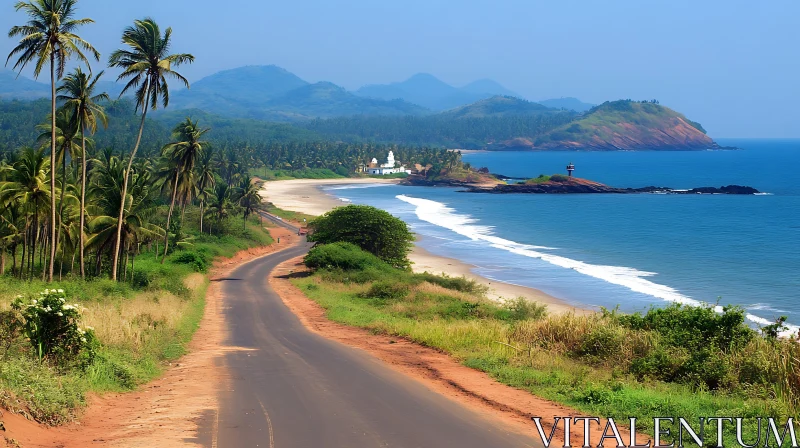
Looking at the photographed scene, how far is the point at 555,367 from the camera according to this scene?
1714cm

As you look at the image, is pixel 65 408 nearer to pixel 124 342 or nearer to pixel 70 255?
pixel 124 342

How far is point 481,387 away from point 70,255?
33433 mm

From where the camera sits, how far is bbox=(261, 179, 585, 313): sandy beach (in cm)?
4612

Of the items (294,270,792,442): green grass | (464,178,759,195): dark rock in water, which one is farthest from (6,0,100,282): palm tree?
(464,178,759,195): dark rock in water

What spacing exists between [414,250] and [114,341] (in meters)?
53.6

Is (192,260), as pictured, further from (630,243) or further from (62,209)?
(630,243)

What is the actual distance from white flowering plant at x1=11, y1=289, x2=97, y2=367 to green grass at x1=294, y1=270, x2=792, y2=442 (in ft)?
30.3

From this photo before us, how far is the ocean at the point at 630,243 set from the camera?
159 feet

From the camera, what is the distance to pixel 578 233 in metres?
87.4

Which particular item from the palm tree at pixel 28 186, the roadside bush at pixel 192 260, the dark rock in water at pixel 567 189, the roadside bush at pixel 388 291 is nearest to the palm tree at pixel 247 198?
the roadside bush at pixel 192 260

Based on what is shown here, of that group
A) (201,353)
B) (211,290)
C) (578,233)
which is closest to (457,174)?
(578,233)

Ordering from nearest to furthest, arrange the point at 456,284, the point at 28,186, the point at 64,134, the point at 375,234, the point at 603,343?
the point at 603,343, the point at 28,186, the point at 64,134, the point at 456,284, the point at 375,234

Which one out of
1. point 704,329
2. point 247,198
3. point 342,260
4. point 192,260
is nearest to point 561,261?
point 342,260

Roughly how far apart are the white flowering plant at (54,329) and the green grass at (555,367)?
9228 mm
